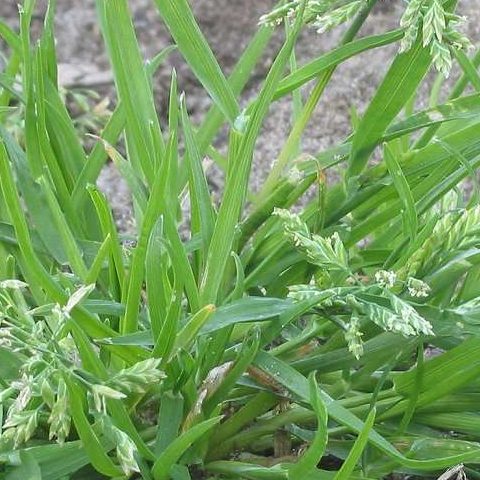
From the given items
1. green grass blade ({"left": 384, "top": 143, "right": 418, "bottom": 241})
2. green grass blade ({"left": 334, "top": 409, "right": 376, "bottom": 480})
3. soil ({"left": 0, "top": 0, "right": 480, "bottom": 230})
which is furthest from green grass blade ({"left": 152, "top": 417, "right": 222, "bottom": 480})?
soil ({"left": 0, "top": 0, "right": 480, "bottom": 230})

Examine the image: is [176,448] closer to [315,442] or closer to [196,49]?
[315,442]

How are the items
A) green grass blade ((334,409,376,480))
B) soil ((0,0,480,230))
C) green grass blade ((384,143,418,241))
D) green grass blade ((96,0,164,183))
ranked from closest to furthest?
1. green grass blade ((334,409,376,480))
2. green grass blade ((384,143,418,241))
3. green grass blade ((96,0,164,183))
4. soil ((0,0,480,230))

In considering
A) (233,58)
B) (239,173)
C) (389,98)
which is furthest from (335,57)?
(233,58)

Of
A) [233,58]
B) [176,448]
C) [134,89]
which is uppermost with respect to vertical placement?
[134,89]

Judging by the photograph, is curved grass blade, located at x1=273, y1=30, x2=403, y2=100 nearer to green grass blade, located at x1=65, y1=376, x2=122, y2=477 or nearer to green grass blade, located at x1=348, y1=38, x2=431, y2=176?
green grass blade, located at x1=348, y1=38, x2=431, y2=176

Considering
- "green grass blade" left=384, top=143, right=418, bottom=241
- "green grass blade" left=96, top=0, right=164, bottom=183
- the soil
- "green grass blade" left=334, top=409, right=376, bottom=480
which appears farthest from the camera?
the soil

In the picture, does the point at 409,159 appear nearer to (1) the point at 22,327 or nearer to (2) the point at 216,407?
(2) the point at 216,407

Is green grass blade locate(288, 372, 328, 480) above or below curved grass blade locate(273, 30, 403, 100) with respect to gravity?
below
